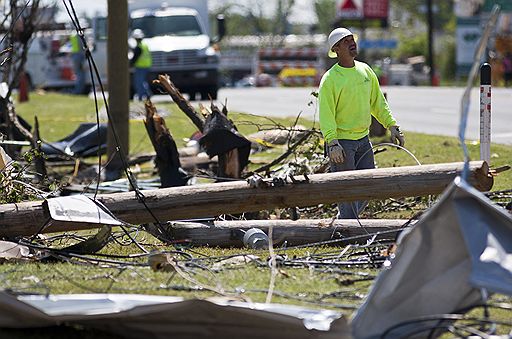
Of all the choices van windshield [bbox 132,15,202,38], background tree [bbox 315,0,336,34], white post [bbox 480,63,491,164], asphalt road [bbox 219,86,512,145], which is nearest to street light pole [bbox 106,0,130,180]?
asphalt road [bbox 219,86,512,145]

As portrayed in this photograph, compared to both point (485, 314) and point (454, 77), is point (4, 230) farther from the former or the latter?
point (454, 77)

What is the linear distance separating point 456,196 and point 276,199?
3.06m

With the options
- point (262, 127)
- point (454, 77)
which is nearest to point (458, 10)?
point (454, 77)

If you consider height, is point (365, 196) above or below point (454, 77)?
above

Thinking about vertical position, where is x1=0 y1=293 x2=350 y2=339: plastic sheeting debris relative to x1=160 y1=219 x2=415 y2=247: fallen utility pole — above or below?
above

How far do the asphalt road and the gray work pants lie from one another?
5066mm

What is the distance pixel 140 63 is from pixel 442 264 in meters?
23.7

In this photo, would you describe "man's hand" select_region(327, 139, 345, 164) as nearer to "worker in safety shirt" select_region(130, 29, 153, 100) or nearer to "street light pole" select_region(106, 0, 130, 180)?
"street light pole" select_region(106, 0, 130, 180)

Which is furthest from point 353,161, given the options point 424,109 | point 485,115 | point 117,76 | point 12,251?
point 424,109

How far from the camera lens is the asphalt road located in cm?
1909

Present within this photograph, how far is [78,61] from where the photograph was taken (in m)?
35.0

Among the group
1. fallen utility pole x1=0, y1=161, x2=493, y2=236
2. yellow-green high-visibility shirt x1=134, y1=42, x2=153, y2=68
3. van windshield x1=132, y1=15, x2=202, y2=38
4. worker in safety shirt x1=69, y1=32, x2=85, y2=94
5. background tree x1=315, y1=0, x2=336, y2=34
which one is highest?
fallen utility pole x1=0, y1=161, x2=493, y2=236

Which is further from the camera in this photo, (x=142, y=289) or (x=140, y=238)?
(x=140, y=238)

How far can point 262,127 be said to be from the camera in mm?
12727
